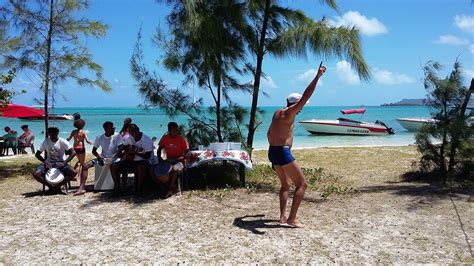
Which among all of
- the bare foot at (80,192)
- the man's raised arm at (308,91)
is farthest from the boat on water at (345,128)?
the man's raised arm at (308,91)

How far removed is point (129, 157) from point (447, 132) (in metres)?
5.71

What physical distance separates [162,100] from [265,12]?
8.25ft

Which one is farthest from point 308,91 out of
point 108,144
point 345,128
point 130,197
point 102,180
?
point 345,128

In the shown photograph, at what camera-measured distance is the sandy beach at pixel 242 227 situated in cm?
440

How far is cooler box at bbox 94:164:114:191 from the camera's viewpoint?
7.45 metres

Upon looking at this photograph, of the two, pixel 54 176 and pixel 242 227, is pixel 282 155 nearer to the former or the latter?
pixel 242 227

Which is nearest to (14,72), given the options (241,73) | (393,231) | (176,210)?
(241,73)

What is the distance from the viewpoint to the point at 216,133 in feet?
28.0

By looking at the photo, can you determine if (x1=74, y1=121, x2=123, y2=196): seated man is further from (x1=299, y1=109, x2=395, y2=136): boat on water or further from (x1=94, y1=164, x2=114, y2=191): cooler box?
(x1=299, y1=109, x2=395, y2=136): boat on water

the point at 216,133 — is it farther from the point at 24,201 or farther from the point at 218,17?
the point at 24,201

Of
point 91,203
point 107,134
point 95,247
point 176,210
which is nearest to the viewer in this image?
point 95,247

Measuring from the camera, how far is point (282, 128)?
16.6 ft

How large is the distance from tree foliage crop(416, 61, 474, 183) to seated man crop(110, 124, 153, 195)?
516 centimetres

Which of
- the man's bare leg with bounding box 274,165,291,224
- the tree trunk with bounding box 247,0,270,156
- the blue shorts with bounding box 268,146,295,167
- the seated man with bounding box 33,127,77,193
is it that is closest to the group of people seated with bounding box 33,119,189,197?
the seated man with bounding box 33,127,77,193
